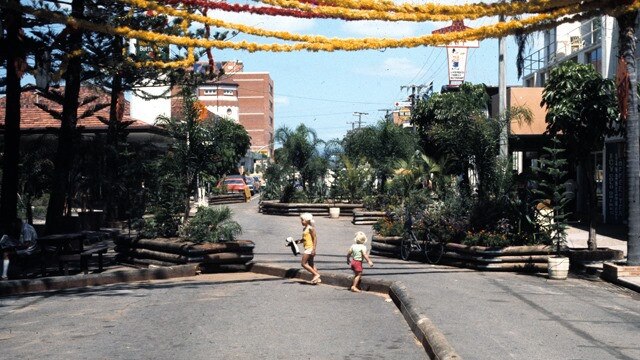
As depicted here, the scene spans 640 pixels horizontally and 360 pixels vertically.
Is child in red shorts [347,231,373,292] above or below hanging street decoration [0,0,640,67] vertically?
below

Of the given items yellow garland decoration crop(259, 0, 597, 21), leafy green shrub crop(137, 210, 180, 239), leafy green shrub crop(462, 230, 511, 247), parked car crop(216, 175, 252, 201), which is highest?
yellow garland decoration crop(259, 0, 597, 21)

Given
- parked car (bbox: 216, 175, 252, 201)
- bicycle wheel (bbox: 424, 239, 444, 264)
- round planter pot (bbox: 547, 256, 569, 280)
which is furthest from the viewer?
parked car (bbox: 216, 175, 252, 201)

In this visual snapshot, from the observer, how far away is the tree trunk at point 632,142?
1808 centimetres

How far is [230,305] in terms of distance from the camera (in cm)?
1390

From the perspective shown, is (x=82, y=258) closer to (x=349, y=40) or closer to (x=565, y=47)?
(x=349, y=40)

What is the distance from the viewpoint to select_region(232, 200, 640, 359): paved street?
9.90 metres

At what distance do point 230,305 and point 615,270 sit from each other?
8662 millimetres

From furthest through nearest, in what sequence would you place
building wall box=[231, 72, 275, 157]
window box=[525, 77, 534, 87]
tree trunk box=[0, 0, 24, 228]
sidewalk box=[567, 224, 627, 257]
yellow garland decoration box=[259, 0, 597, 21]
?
building wall box=[231, 72, 275, 157]
window box=[525, 77, 534, 87]
sidewalk box=[567, 224, 627, 257]
tree trunk box=[0, 0, 24, 228]
yellow garland decoration box=[259, 0, 597, 21]

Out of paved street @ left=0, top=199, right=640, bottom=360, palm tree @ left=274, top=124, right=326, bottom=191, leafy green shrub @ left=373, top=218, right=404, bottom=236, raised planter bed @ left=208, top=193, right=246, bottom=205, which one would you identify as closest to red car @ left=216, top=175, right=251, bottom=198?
raised planter bed @ left=208, top=193, right=246, bottom=205

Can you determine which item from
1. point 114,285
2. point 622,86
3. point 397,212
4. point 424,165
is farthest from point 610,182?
point 114,285

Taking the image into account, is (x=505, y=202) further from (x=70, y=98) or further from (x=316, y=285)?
(x=70, y=98)

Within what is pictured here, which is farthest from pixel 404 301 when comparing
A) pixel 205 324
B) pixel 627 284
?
pixel 627 284

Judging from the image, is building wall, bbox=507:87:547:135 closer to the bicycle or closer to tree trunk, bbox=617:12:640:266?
the bicycle

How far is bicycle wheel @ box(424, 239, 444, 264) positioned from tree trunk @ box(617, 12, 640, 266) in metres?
4.72
